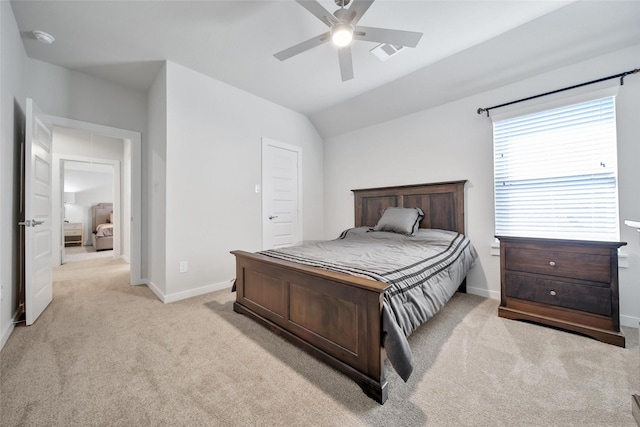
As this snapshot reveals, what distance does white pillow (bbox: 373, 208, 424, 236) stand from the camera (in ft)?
10.2

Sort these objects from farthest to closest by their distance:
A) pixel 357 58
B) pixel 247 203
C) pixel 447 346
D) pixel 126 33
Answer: pixel 247 203, pixel 357 58, pixel 126 33, pixel 447 346

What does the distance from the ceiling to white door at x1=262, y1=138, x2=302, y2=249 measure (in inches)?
38.3

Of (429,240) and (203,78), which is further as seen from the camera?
(203,78)

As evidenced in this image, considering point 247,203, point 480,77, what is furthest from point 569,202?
point 247,203

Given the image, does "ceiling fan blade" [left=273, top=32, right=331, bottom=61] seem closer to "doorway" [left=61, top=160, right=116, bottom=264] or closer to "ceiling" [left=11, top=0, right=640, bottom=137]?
"ceiling" [left=11, top=0, right=640, bottom=137]

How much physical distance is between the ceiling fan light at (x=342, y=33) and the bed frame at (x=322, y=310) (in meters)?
1.63

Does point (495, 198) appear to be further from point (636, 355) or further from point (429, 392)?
point (429, 392)

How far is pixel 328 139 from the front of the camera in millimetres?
4652

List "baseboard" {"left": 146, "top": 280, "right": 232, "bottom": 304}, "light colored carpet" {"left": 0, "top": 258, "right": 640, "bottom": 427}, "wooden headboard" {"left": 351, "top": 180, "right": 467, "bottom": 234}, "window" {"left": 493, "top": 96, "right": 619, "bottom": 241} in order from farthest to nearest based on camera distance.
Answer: "wooden headboard" {"left": 351, "top": 180, "right": 467, "bottom": 234}, "baseboard" {"left": 146, "top": 280, "right": 232, "bottom": 304}, "window" {"left": 493, "top": 96, "right": 619, "bottom": 241}, "light colored carpet" {"left": 0, "top": 258, "right": 640, "bottom": 427}

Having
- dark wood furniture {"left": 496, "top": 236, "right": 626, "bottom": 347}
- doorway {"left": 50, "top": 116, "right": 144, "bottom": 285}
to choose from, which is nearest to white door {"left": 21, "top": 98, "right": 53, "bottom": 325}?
doorway {"left": 50, "top": 116, "right": 144, "bottom": 285}

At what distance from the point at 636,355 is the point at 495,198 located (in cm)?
165

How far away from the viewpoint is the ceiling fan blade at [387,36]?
5.84 feet

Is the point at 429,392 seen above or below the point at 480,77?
below

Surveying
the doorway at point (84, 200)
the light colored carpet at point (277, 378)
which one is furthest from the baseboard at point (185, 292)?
the doorway at point (84, 200)
